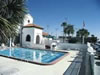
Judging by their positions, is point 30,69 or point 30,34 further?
point 30,34

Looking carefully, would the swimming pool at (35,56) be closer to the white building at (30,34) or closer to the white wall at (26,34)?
the white wall at (26,34)

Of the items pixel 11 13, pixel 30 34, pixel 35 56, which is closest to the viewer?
pixel 11 13

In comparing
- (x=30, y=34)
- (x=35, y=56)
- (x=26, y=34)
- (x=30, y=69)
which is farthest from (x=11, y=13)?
(x=26, y=34)

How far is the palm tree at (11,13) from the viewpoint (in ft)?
26.9

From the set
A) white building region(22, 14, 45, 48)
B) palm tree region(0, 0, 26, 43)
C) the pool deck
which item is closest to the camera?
the pool deck

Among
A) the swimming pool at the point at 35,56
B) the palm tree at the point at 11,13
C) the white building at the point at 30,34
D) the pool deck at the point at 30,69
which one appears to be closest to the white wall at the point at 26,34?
the white building at the point at 30,34

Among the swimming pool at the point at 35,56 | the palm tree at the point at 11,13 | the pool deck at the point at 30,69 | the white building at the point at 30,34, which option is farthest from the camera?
the white building at the point at 30,34

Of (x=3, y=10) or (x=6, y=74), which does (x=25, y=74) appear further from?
(x=3, y=10)

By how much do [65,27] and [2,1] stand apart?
160 feet

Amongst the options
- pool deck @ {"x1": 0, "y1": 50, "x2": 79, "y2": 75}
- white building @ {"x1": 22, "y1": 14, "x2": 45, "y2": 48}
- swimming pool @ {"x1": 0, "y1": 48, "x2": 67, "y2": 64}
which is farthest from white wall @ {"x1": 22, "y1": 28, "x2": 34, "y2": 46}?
pool deck @ {"x1": 0, "y1": 50, "x2": 79, "y2": 75}

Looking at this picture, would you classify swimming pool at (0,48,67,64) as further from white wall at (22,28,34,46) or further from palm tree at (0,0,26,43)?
white wall at (22,28,34,46)

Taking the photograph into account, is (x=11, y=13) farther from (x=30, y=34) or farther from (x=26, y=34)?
(x=26, y=34)

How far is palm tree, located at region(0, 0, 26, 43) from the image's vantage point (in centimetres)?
821

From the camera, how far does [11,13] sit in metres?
9.13
